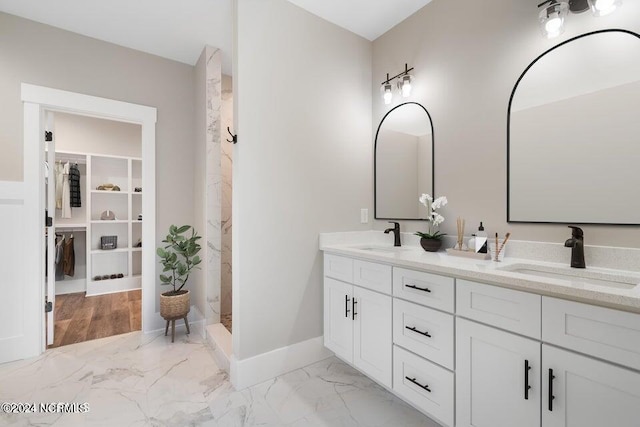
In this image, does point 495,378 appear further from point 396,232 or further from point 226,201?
point 226,201

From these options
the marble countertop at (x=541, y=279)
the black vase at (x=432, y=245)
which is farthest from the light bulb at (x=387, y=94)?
the marble countertop at (x=541, y=279)

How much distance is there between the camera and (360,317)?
185 centimetres

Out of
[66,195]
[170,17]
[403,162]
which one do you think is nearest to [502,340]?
[403,162]

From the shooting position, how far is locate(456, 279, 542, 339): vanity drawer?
108 cm

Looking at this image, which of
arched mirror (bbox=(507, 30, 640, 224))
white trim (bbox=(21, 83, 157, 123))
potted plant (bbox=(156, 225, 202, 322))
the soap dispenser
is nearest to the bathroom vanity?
the soap dispenser

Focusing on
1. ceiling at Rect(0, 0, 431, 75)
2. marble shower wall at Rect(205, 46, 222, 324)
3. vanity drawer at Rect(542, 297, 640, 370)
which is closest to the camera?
vanity drawer at Rect(542, 297, 640, 370)

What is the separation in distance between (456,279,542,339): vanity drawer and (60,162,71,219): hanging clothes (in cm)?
511

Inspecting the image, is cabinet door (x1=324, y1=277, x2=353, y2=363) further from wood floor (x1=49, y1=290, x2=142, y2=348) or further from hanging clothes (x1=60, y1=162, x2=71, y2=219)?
hanging clothes (x1=60, y1=162, x2=71, y2=219)

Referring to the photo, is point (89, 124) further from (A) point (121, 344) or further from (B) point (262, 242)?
(B) point (262, 242)

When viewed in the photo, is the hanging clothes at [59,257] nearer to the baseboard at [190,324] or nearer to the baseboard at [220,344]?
the baseboard at [190,324]

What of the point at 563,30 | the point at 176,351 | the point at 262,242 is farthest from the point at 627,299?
the point at 176,351

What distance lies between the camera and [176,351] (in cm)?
245

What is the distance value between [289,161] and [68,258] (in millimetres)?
3999

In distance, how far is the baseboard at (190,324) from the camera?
2807 millimetres
